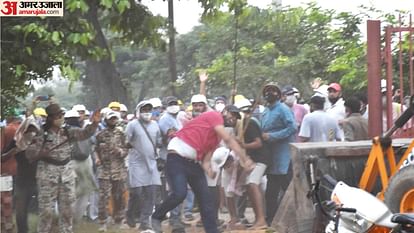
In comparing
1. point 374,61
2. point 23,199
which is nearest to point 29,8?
point 374,61

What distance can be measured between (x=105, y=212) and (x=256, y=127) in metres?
2.42

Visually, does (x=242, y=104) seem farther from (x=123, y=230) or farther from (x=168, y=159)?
(x=168, y=159)

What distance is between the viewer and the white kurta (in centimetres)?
1145

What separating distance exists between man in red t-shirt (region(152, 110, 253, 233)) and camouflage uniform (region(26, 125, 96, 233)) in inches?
53.6

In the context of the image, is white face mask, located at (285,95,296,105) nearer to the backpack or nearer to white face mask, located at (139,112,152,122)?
white face mask, located at (139,112,152,122)

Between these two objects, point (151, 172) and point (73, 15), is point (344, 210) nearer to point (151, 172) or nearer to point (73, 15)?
point (73, 15)

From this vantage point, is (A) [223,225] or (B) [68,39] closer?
(B) [68,39]

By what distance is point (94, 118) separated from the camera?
34.3ft

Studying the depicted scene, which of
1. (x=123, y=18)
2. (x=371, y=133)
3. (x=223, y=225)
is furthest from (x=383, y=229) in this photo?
(x=223, y=225)

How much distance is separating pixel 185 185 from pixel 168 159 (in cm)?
34

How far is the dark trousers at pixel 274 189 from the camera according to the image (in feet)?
35.3

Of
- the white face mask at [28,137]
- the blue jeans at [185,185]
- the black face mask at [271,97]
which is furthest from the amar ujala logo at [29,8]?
the black face mask at [271,97]

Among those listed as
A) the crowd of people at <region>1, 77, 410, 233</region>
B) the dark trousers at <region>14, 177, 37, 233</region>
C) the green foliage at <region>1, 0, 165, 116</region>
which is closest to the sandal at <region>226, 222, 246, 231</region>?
the crowd of people at <region>1, 77, 410, 233</region>

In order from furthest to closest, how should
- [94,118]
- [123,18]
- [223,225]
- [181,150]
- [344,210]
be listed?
[223,225] < [94,118] < [123,18] < [181,150] < [344,210]
